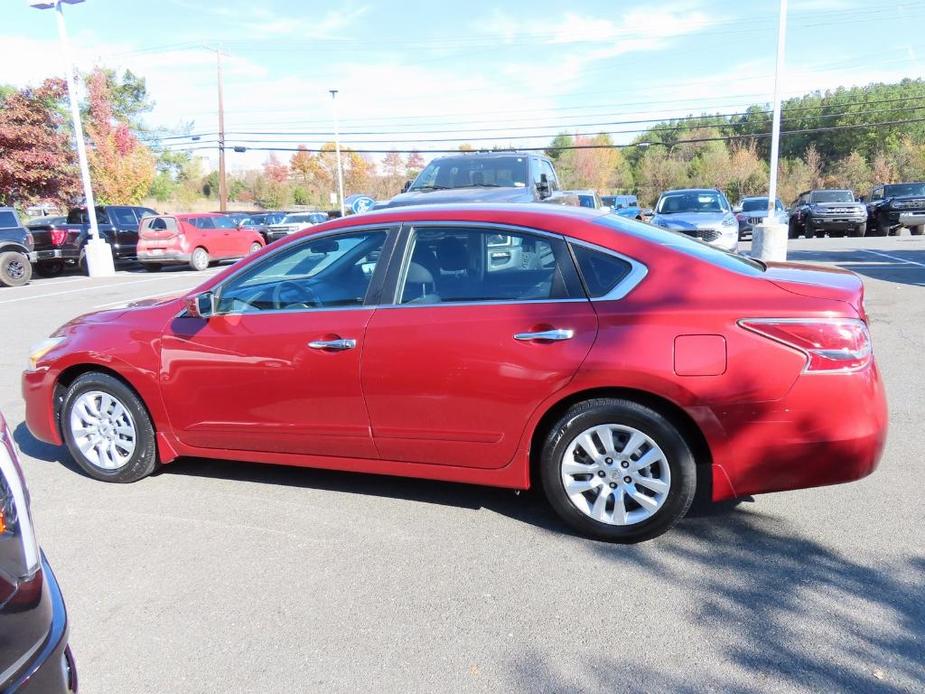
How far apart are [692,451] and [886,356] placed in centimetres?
456

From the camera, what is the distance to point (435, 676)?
2586mm

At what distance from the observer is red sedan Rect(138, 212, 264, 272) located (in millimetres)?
19750

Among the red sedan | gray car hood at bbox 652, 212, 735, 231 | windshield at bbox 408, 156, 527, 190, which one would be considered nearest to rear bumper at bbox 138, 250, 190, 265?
the red sedan

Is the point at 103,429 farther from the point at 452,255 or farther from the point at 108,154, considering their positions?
the point at 108,154

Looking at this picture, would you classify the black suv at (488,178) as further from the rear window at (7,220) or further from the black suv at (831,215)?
the black suv at (831,215)

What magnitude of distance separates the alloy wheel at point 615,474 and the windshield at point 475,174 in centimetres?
660

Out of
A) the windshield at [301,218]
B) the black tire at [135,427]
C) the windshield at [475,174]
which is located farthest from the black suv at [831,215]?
the black tire at [135,427]

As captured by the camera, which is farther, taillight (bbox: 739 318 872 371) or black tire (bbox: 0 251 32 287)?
black tire (bbox: 0 251 32 287)

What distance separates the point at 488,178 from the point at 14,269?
12870 mm

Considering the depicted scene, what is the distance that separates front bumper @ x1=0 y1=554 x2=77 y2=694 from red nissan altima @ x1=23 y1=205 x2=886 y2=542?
1.91 meters

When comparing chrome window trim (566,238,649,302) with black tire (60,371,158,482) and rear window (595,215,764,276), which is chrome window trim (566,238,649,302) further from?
black tire (60,371,158,482)

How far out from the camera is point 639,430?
132 inches

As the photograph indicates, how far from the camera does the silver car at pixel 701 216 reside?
43.9 feet

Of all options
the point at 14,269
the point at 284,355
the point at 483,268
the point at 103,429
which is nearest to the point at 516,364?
the point at 483,268
